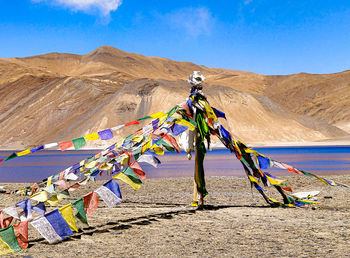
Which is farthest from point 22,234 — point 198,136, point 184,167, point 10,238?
point 184,167

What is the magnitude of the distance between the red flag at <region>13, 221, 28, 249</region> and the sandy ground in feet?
0.36

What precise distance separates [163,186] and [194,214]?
25.7 feet

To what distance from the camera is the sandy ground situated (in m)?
5.93

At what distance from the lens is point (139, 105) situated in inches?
3095

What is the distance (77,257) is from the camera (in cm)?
568

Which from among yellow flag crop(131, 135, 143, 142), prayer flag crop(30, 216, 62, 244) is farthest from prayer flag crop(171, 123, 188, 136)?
prayer flag crop(30, 216, 62, 244)

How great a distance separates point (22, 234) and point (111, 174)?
263 centimetres

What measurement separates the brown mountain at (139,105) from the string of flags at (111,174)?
6180cm

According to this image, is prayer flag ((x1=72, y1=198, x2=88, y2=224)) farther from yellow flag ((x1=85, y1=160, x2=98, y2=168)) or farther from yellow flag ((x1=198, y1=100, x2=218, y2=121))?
yellow flag ((x1=198, y1=100, x2=218, y2=121))

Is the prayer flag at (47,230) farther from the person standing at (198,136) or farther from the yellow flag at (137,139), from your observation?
the person standing at (198,136)

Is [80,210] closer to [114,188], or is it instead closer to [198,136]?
[114,188]

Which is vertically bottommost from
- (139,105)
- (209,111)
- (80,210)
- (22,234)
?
(22,234)

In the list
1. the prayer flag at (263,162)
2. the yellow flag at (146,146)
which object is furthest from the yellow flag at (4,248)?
the prayer flag at (263,162)

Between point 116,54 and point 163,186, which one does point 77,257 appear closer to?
point 163,186
